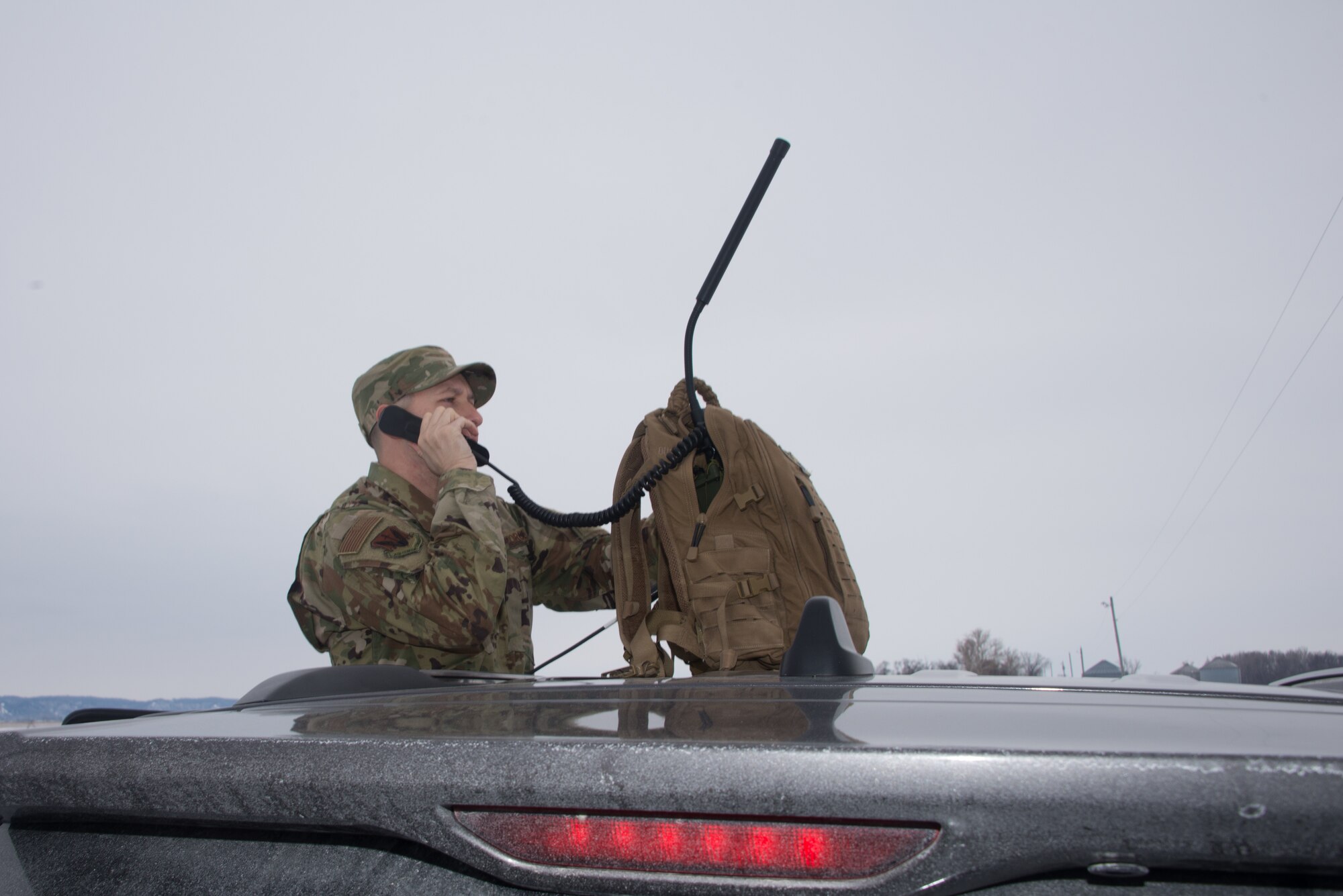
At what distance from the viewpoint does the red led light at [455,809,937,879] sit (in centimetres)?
70

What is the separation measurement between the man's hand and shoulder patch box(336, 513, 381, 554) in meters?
0.34

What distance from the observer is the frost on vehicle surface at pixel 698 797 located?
647 millimetres

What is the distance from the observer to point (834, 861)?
698 mm

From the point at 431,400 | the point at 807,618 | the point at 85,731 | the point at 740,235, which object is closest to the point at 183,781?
the point at 85,731

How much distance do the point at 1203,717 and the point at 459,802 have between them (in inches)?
25.0

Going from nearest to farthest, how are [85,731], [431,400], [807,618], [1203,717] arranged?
[1203,717], [85,731], [807,618], [431,400]

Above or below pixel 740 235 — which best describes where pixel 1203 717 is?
below

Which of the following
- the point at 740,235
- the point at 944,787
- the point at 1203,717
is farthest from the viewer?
the point at 740,235

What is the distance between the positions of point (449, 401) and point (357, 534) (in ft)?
2.77

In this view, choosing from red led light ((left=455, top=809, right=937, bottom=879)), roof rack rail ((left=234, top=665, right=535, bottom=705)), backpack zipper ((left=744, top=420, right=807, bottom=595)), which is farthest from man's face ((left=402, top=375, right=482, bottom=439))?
red led light ((left=455, top=809, right=937, bottom=879))

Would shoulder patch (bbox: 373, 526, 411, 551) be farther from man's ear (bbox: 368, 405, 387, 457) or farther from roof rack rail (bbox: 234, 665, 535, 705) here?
roof rack rail (bbox: 234, 665, 535, 705)

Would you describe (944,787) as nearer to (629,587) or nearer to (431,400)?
(629,587)

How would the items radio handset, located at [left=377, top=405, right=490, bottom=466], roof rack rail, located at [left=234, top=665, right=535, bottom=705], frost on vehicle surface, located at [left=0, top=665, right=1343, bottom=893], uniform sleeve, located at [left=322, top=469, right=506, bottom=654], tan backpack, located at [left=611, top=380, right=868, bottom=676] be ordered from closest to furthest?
frost on vehicle surface, located at [left=0, top=665, right=1343, bottom=893] → roof rack rail, located at [left=234, top=665, right=535, bottom=705] → tan backpack, located at [left=611, top=380, right=868, bottom=676] → uniform sleeve, located at [left=322, top=469, right=506, bottom=654] → radio handset, located at [left=377, top=405, right=490, bottom=466]

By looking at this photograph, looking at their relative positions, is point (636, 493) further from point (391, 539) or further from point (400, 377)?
point (400, 377)
